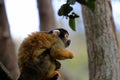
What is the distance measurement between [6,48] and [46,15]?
89 cm

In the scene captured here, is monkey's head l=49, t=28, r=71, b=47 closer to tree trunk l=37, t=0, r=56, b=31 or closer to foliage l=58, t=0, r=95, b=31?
foliage l=58, t=0, r=95, b=31

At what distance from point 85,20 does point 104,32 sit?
0.21m

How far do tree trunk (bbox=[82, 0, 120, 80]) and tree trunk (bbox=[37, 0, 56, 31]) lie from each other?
1247 millimetres

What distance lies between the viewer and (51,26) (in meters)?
4.29

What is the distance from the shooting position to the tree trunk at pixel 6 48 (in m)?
3.53

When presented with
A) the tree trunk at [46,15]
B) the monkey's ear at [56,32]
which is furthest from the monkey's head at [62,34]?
the tree trunk at [46,15]

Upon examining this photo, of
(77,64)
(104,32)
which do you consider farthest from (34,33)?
(77,64)

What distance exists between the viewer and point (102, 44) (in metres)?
2.95

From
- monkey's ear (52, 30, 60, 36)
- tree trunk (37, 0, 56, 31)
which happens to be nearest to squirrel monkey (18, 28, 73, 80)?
monkey's ear (52, 30, 60, 36)

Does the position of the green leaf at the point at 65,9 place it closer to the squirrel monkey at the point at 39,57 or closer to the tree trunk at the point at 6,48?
the squirrel monkey at the point at 39,57

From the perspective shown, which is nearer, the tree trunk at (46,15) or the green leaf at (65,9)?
the green leaf at (65,9)

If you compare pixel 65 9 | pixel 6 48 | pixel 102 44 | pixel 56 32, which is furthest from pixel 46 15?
pixel 65 9

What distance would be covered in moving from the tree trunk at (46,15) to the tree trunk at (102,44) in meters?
1.25

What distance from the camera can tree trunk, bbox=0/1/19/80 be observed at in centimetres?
353
